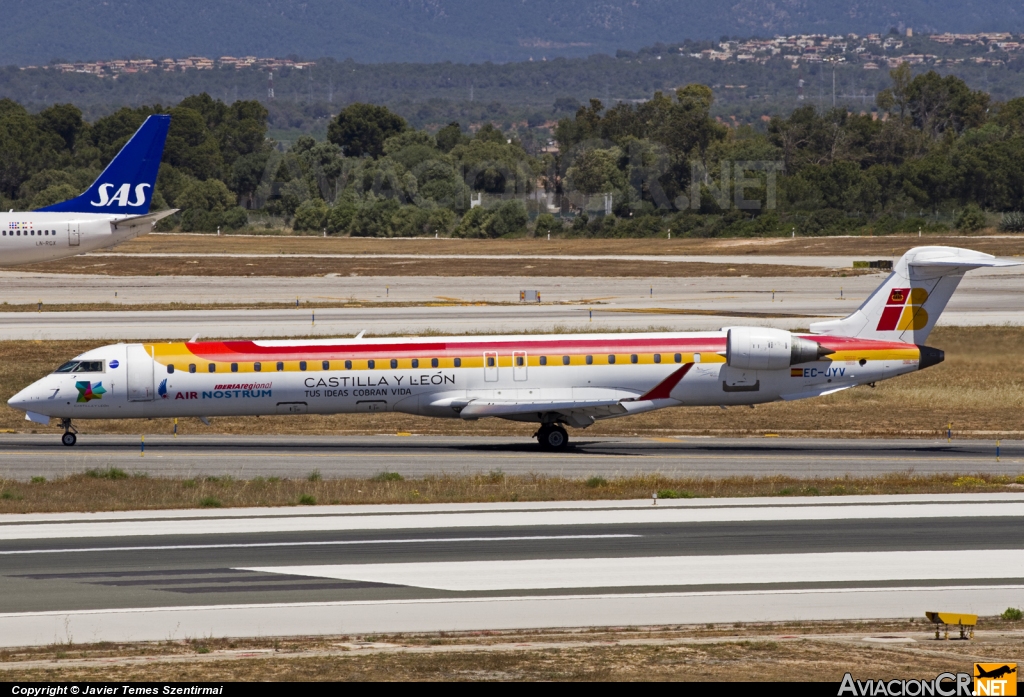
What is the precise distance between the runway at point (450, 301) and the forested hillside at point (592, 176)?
40.1 m

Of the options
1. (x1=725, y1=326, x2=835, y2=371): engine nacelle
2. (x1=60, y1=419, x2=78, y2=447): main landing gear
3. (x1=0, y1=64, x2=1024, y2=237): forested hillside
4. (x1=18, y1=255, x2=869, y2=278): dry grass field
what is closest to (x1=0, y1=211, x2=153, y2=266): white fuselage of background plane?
(x1=18, y1=255, x2=869, y2=278): dry grass field

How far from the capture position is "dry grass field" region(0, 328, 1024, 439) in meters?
42.6

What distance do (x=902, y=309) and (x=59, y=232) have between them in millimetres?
46170

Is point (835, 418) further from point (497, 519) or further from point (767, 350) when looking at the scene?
point (497, 519)

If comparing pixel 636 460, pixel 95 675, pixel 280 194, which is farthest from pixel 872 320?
pixel 280 194

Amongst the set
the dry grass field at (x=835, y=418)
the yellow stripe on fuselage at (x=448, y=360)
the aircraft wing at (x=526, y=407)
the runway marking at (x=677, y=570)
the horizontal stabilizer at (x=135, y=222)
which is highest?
the horizontal stabilizer at (x=135, y=222)

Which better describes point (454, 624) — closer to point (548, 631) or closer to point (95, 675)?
point (548, 631)

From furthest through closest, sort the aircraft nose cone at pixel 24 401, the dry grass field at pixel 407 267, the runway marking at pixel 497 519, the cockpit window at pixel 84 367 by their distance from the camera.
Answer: the dry grass field at pixel 407 267, the cockpit window at pixel 84 367, the aircraft nose cone at pixel 24 401, the runway marking at pixel 497 519

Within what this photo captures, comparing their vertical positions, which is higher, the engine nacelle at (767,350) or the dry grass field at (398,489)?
the engine nacelle at (767,350)

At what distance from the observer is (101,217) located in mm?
69062

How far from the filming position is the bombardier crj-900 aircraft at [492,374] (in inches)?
1497

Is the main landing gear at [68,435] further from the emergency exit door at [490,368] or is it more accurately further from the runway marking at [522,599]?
the runway marking at [522,599]

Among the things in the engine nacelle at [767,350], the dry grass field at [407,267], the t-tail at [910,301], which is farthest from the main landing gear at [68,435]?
the dry grass field at [407,267]

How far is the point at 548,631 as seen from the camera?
65.9 ft
